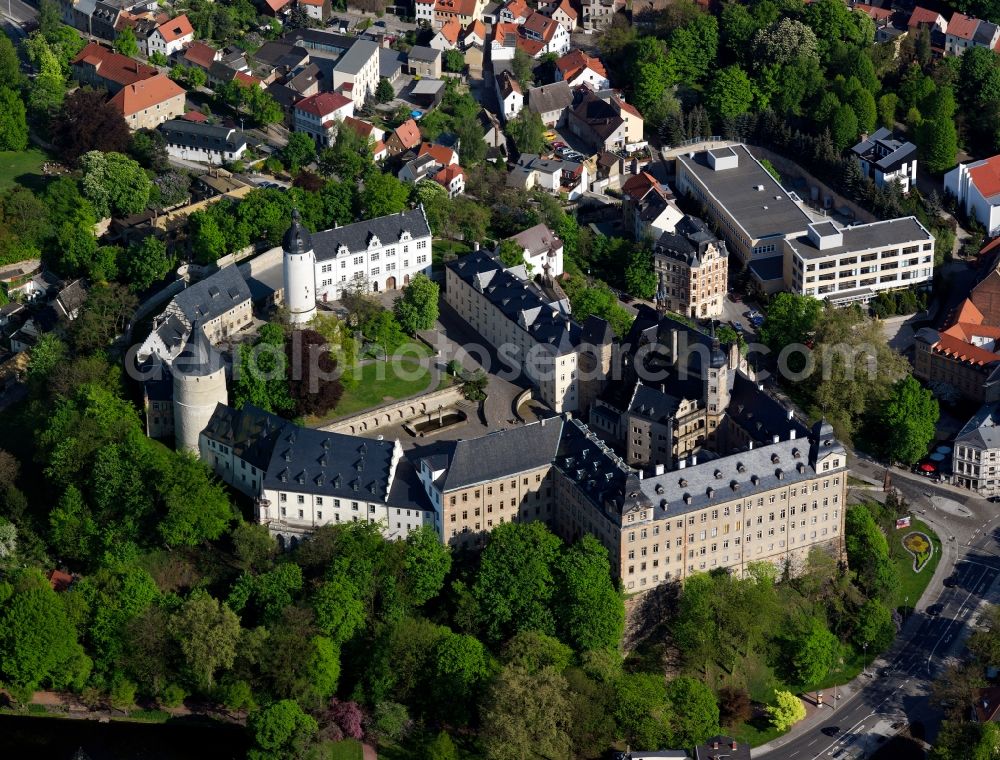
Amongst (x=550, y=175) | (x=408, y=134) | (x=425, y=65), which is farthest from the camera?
(x=425, y=65)

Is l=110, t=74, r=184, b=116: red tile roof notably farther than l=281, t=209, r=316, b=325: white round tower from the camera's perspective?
Yes

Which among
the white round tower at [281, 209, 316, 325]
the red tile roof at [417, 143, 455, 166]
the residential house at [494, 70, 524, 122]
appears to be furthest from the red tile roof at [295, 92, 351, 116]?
the white round tower at [281, 209, 316, 325]

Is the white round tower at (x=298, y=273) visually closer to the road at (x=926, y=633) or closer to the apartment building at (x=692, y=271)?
the apartment building at (x=692, y=271)

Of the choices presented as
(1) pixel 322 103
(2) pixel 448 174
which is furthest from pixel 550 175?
(1) pixel 322 103

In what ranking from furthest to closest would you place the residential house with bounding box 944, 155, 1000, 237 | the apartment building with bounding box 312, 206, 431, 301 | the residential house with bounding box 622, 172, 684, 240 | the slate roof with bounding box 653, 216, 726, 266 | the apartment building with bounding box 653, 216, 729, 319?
the residential house with bounding box 944, 155, 1000, 237 < the residential house with bounding box 622, 172, 684, 240 < the apartment building with bounding box 653, 216, 729, 319 < the slate roof with bounding box 653, 216, 726, 266 < the apartment building with bounding box 312, 206, 431, 301

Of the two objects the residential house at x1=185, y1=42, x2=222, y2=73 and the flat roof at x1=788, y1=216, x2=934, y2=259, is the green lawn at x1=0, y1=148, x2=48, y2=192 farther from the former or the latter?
the flat roof at x1=788, y1=216, x2=934, y2=259

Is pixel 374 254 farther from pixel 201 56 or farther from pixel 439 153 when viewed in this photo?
pixel 201 56

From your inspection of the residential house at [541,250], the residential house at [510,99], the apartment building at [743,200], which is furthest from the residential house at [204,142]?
the apartment building at [743,200]
